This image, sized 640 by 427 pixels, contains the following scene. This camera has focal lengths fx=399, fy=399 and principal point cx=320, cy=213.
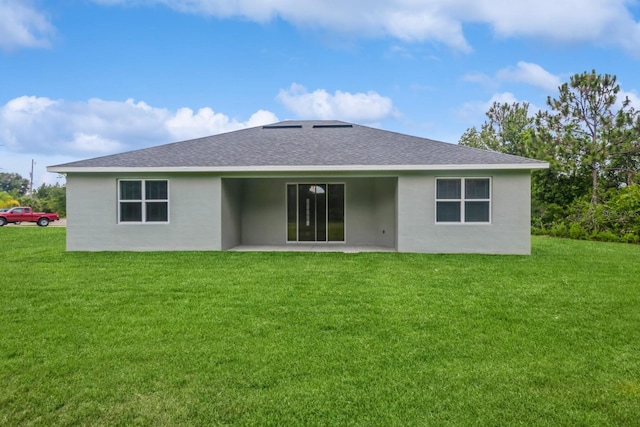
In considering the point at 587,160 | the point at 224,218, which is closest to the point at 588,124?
the point at 587,160

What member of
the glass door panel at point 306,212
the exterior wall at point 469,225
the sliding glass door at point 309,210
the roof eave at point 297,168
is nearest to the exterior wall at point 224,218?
the exterior wall at point 469,225

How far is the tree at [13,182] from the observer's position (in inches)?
2476

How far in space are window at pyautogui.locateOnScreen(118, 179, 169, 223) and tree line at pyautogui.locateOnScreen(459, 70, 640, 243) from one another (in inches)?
654

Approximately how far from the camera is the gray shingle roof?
436 inches

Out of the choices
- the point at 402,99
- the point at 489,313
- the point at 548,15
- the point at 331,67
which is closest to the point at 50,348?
the point at 489,313

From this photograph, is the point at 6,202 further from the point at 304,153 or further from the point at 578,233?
the point at 578,233

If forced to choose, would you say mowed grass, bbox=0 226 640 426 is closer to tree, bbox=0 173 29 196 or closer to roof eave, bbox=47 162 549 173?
roof eave, bbox=47 162 549 173

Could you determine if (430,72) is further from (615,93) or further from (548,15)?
(615,93)

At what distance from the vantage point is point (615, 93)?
1852 centimetres

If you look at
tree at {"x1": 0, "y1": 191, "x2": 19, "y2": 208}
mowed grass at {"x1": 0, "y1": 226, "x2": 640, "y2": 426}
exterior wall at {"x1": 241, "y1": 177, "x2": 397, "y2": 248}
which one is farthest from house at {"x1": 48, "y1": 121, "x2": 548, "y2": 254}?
tree at {"x1": 0, "y1": 191, "x2": 19, "y2": 208}

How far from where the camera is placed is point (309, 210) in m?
13.2

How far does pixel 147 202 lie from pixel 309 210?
4.93m

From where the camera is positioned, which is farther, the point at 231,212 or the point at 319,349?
the point at 231,212

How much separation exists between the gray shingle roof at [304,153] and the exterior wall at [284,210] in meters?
1.13
